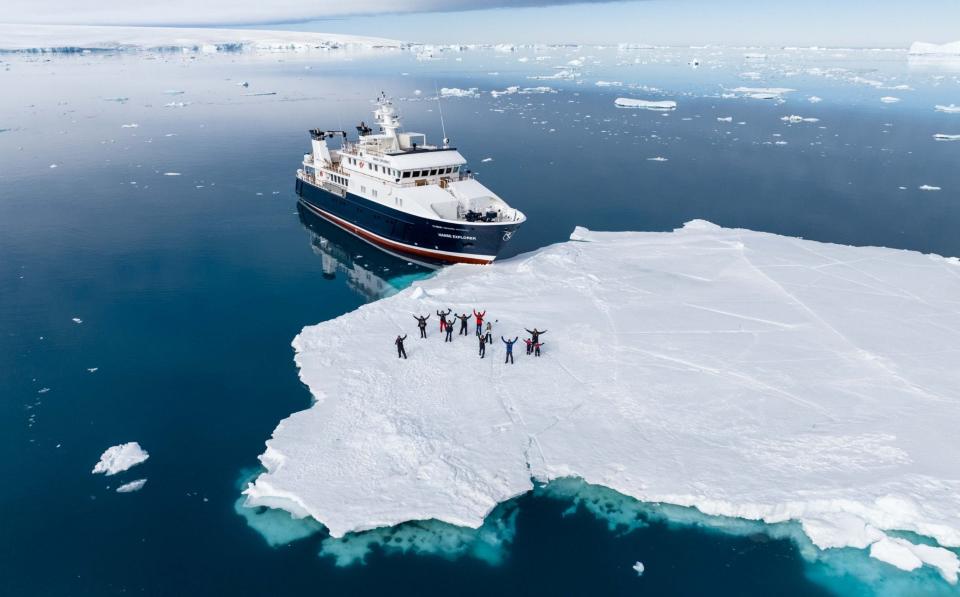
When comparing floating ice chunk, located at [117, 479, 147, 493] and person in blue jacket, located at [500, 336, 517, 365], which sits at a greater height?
person in blue jacket, located at [500, 336, 517, 365]

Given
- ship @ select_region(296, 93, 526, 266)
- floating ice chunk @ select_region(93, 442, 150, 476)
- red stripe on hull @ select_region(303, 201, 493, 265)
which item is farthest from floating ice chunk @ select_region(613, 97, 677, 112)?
floating ice chunk @ select_region(93, 442, 150, 476)

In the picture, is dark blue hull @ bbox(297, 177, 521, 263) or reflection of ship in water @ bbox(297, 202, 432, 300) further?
dark blue hull @ bbox(297, 177, 521, 263)

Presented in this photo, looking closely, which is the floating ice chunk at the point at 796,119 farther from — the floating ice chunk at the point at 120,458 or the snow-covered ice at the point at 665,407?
the floating ice chunk at the point at 120,458

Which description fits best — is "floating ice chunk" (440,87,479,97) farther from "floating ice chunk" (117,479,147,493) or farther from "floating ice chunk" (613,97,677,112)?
"floating ice chunk" (117,479,147,493)

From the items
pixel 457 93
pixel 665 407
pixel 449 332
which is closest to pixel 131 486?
pixel 449 332

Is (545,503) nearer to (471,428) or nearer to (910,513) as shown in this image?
(471,428)

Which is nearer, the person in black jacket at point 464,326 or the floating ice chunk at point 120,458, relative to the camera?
the floating ice chunk at point 120,458

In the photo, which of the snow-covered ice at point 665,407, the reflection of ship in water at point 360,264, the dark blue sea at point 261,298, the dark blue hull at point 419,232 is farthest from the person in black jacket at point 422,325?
the dark blue hull at point 419,232

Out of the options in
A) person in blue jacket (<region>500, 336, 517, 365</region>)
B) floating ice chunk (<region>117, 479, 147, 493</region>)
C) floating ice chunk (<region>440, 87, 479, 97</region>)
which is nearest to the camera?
floating ice chunk (<region>117, 479, 147, 493</region>)

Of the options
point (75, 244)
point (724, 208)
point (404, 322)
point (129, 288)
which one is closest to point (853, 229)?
point (724, 208)
